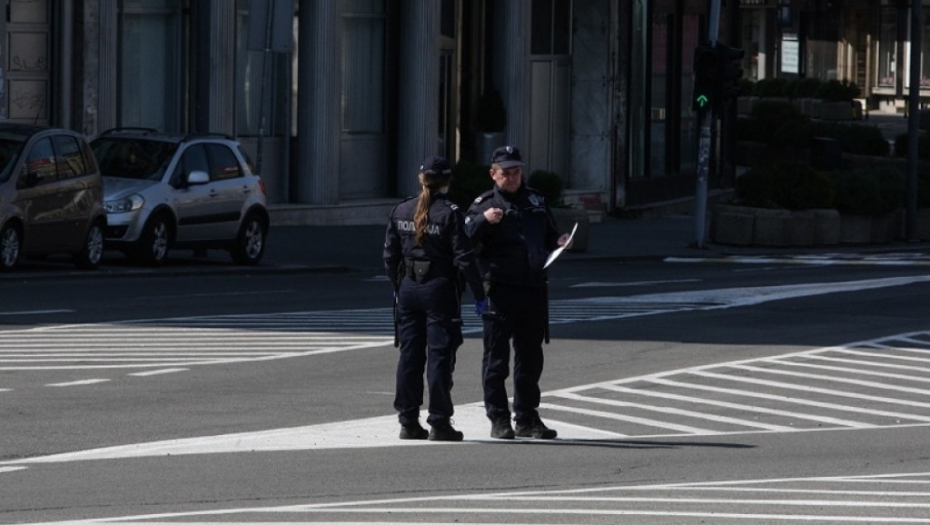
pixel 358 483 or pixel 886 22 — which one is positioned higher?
pixel 886 22

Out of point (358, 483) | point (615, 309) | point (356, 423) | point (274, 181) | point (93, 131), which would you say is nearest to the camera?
point (358, 483)

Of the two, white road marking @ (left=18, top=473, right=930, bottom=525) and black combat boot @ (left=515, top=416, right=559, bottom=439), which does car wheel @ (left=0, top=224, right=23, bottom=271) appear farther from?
white road marking @ (left=18, top=473, right=930, bottom=525)

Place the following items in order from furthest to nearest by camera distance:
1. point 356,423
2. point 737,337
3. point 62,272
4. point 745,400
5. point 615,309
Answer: point 62,272 < point 615,309 < point 737,337 < point 745,400 < point 356,423

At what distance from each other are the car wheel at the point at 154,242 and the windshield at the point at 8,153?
2.32m

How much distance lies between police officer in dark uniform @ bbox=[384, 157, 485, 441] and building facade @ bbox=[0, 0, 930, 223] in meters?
16.7

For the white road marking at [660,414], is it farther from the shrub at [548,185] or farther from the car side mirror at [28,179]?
the shrub at [548,185]

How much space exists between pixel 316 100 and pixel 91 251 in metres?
9.73

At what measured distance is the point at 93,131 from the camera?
28.0m

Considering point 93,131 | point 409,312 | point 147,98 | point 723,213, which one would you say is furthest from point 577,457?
point 723,213

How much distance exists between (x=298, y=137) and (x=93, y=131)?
16.4 ft

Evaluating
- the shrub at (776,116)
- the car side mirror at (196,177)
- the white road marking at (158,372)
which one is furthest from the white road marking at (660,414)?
the shrub at (776,116)

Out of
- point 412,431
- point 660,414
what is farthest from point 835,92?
point 412,431

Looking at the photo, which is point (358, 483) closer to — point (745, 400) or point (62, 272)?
point (745, 400)

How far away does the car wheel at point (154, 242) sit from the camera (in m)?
23.8
